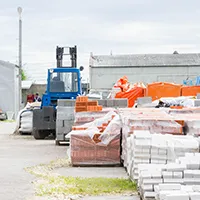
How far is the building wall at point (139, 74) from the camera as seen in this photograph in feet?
232

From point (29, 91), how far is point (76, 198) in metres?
65.8

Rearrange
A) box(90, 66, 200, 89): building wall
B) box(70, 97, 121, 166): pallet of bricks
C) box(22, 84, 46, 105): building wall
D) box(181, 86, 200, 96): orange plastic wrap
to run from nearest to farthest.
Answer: box(70, 97, 121, 166): pallet of bricks → box(181, 86, 200, 96): orange plastic wrap → box(90, 66, 200, 89): building wall → box(22, 84, 46, 105): building wall

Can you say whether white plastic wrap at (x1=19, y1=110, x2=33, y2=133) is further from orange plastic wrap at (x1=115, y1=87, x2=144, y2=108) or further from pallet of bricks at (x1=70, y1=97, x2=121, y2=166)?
pallet of bricks at (x1=70, y1=97, x2=121, y2=166)

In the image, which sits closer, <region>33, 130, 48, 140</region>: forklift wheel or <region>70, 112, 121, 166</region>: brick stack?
<region>70, 112, 121, 166</region>: brick stack

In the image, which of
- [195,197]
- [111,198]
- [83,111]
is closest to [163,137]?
[111,198]

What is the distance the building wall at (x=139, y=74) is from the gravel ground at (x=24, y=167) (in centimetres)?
4431

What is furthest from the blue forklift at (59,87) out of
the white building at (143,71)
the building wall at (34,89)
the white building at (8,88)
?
the building wall at (34,89)

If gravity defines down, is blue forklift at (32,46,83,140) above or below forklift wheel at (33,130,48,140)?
above

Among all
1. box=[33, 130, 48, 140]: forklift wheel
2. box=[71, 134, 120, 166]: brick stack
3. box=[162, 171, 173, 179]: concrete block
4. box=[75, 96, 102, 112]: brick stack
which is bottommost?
box=[33, 130, 48, 140]: forklift wheel

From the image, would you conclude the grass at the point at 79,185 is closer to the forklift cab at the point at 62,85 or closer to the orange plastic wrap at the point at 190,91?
the forklift cab at the point at 62,85

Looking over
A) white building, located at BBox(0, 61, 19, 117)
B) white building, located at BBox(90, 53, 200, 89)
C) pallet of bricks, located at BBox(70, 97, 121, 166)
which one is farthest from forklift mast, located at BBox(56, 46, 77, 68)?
white building, located at BBox(90, 53, 200, 89)

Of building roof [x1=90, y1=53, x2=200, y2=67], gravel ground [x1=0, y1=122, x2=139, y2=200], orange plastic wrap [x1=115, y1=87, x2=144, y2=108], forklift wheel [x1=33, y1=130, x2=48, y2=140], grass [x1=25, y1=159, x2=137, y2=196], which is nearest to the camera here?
gravel ground [x1=0, y1=122, x2=139, y2=200]

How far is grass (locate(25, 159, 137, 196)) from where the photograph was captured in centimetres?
1194

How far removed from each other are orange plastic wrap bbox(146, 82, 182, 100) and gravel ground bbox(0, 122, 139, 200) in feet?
26.2
